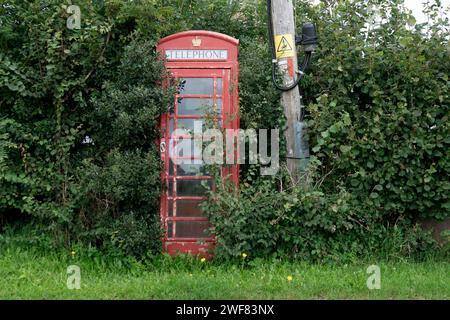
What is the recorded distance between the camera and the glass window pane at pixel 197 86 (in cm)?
680

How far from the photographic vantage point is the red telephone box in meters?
6.70

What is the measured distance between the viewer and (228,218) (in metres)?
6.36

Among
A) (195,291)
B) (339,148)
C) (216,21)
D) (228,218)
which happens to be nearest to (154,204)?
(228,218)

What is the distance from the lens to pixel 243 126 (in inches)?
271

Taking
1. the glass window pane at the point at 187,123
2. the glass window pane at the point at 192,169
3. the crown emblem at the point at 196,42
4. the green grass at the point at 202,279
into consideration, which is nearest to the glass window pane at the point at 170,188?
the glass window pane at the point at 192,169

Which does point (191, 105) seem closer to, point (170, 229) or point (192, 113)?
point (192, 113)

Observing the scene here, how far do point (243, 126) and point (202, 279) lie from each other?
6.83ft

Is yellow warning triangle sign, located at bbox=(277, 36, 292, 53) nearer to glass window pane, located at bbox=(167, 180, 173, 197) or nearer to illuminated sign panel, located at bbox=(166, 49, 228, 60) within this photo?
illuminated sign panel, located at bbox=(166, 49, 228, 60)

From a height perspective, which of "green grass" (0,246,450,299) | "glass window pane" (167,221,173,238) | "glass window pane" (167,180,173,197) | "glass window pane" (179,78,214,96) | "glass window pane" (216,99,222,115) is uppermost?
"glass window pane" (179,78,214,96)

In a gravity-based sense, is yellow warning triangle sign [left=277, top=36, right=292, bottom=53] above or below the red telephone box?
above

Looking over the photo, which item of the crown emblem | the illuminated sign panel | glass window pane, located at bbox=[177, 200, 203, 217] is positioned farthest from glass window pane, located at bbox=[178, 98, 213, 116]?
glass window pane, located at bbox=[177, 200, 203, 217]

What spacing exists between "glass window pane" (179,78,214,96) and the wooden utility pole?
969 millimetres

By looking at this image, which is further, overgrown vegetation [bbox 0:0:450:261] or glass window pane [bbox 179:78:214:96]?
glass window pane [bbox 179:78:214:96]

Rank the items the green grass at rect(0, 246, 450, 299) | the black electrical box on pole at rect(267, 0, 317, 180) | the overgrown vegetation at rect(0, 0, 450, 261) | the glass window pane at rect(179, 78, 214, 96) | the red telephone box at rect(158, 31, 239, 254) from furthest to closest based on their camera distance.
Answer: the black electrical box on pole at rect(267, 0, 317, 180) → the glass window pane at rect(179, 78, 214, 96) → the red telephone box at rect(158, 31, 239, 254) → the overgrown vegetation at rect(0, 0, 450, 261) → the green grass at rect(0, 246, 450, 299)
